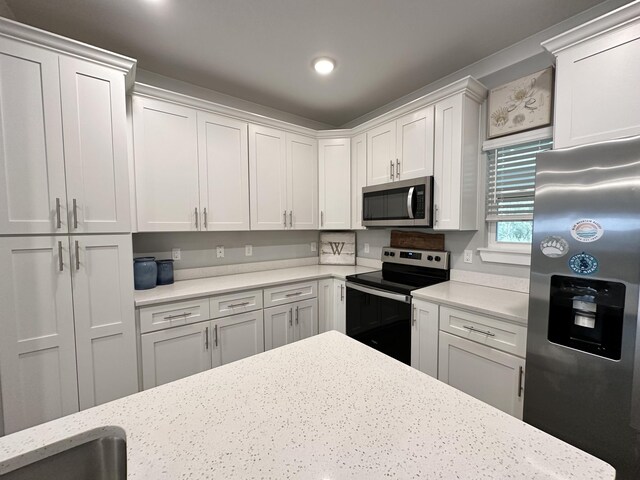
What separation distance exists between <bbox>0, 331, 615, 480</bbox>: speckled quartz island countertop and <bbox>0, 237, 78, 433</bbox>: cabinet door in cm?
119

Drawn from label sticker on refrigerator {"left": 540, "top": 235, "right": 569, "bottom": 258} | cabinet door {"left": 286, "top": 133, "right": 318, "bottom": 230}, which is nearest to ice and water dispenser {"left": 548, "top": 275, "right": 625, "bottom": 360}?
label sticker on refrigerator {"left": 540, "top": 235, "right": 569, "bottom": 258}

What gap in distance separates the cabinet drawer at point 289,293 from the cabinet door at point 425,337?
3.35 feet

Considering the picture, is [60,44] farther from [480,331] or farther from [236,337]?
[480,331]

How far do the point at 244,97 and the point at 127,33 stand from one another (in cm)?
104

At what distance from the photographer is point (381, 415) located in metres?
0.65

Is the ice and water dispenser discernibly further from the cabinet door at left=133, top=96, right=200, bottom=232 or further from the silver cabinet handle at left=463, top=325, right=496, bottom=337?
the cabinet door at left=133, top=96, right=200, bottom=232

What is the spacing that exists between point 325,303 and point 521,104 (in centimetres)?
225

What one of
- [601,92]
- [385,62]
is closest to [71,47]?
[385,62]

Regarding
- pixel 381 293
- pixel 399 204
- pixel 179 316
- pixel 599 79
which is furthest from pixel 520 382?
pixel 179 316

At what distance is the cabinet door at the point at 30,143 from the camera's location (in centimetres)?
138

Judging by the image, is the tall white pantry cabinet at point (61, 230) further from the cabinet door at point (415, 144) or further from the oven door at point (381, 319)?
the cabinet door at point (415, 144)

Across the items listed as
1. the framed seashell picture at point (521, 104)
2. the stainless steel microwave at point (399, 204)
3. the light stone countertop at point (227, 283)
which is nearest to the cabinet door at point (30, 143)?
the light stone countertop at point (227, 283)

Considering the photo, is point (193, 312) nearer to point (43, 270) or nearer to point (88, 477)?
point (43, 270)

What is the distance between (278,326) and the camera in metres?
2.42
